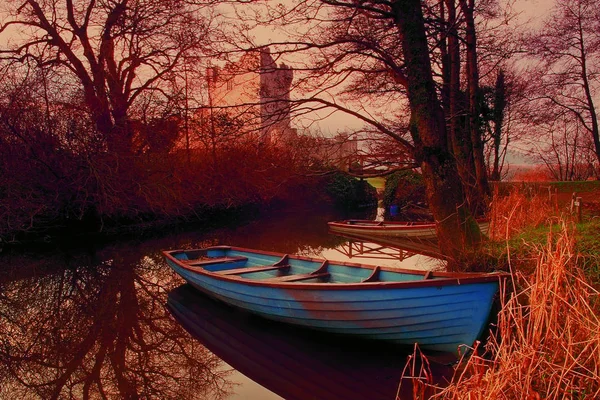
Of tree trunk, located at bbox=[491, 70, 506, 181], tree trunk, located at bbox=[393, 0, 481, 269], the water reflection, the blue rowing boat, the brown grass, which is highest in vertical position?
tree trunk, located at bbox=[491, 70, 506, 181]

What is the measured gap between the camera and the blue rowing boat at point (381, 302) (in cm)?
A: 442

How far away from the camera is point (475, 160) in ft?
41.7

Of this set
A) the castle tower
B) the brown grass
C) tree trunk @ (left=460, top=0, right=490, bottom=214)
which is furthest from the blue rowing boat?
tree trunk @ (left=460, top=0, right=490, bottom=214)

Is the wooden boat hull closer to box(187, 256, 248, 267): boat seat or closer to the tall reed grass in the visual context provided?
box(187, 256, 248, 267): boat seat

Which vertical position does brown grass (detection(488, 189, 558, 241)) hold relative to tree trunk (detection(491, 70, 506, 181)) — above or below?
below

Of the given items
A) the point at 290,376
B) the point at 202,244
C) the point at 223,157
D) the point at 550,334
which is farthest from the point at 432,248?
the point at 223,157

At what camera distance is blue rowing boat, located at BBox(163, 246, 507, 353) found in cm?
442

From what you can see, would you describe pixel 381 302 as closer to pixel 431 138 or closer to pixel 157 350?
pixel 431 138

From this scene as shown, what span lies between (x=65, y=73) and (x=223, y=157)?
655cm

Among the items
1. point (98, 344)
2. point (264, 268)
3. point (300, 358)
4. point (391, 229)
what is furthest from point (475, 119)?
point (98, 344)

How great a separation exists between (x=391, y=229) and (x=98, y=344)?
8.99 meters

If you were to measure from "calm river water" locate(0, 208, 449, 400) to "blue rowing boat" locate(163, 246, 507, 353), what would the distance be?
0.91 ft

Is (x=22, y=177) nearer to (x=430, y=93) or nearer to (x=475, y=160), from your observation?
(x=430, y=93)

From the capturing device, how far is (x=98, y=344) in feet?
18.8
